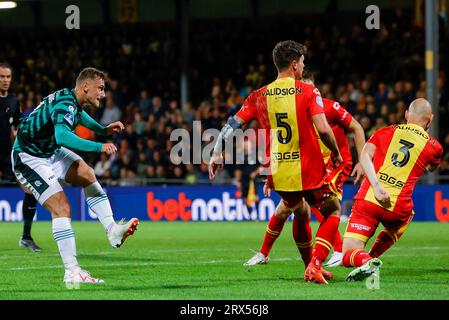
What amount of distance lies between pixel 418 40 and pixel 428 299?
58.4 feet

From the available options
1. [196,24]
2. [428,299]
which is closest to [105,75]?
[428,299]

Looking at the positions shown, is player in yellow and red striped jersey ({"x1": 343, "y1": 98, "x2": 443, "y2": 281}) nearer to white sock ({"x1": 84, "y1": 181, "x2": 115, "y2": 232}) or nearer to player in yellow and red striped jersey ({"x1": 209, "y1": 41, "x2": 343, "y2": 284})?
player in yellow and red striped jersey ({"x1": 209, "y1": 41, "x2": 343, "y2": 284})

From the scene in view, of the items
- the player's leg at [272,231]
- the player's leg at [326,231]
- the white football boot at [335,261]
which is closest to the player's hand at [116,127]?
the player's leg at [326,231]

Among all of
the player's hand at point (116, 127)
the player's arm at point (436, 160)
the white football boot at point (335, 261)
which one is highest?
the player's hand at point (116, 127)

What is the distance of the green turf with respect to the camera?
27.5 feet

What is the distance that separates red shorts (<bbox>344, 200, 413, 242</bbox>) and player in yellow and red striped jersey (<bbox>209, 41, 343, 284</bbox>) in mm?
277

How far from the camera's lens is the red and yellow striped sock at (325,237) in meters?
9.25

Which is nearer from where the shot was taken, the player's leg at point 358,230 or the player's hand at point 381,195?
the player's hand at point 381,195

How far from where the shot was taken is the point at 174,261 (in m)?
12.0

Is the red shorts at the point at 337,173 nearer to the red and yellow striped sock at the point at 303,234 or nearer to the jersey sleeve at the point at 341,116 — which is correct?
the jersey sleeve at the point at 341,116

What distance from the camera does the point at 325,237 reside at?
941cm

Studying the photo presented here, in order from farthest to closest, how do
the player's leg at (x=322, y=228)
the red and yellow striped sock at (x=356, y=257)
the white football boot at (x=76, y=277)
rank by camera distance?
the player's leg at (x=322, y=228)
the white football boot at (x=76, y=277)
the red and yellow striped sock at (x=356, y=257)

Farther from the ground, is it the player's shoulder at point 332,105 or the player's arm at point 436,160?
the player's shoulder at point 332,105

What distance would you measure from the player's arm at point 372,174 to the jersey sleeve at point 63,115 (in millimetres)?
2599
